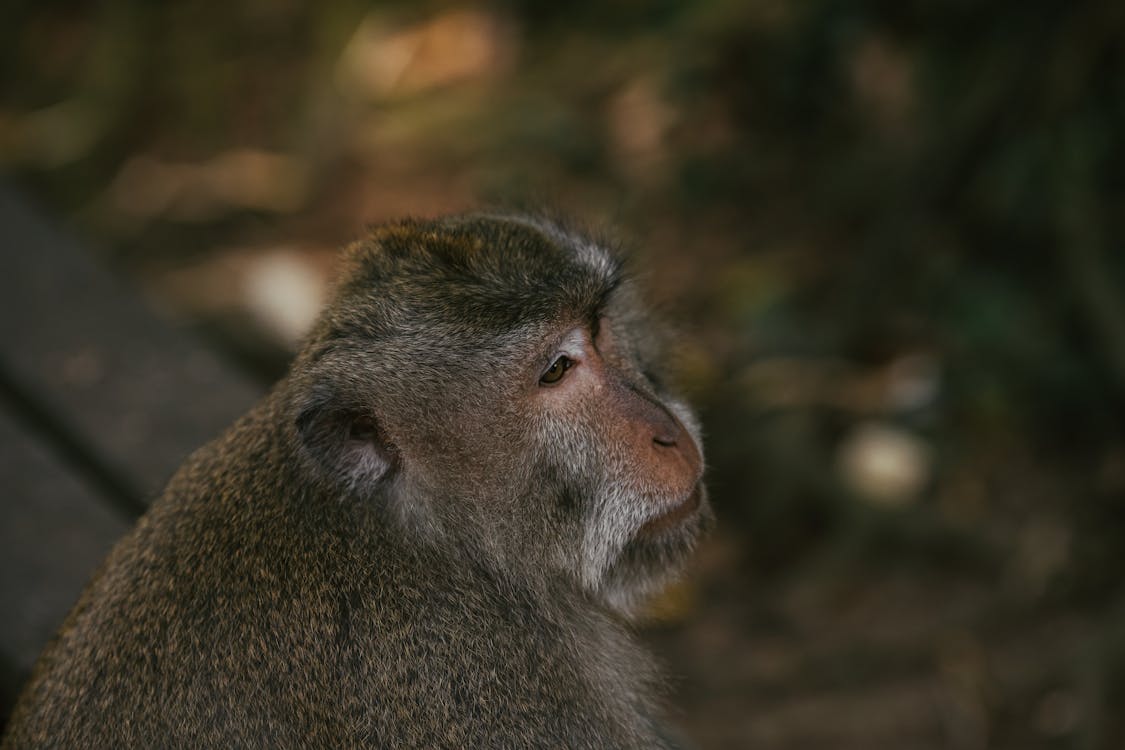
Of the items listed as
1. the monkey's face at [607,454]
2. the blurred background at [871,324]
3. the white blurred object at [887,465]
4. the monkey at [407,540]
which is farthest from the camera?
the white blurred object at [887,465]

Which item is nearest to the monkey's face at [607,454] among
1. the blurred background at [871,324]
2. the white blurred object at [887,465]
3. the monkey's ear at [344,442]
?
the monkey's ear at [344,442]

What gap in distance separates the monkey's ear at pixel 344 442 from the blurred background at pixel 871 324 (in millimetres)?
932

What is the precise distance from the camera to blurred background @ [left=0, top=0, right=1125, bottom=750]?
4.29 m

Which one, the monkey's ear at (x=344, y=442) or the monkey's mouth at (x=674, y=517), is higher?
the monkey's mouth at (x=674, y=517)

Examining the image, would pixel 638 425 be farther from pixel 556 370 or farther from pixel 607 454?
pixel 556 370

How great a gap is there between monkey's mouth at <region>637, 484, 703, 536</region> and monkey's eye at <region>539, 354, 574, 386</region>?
324 mm

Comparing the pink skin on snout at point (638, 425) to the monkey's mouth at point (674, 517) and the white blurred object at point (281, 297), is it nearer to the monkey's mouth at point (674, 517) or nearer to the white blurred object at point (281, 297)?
the monkey's mouth at point (674, 517)

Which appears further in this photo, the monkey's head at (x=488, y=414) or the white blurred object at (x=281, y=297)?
the white blurred object at (x=281, y=297)

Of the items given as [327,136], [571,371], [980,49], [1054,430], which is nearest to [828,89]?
[980,49]

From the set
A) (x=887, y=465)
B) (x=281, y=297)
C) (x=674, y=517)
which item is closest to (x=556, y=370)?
(x=674, y=517)

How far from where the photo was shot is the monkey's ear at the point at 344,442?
213 centimetres

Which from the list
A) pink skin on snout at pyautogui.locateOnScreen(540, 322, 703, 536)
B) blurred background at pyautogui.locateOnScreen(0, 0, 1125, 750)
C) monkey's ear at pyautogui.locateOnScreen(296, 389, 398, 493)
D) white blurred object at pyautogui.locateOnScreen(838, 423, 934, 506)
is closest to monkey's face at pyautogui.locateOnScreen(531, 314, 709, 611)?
pink skin on snout at pyautogui.locateOnScreen(540, 322, 703, 536)

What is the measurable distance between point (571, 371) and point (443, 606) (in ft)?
1.60

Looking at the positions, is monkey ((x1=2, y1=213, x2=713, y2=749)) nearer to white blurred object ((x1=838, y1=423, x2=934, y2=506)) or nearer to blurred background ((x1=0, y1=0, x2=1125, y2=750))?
blurred background ((x1=0, y1=0, x2=1125, y2=750))
